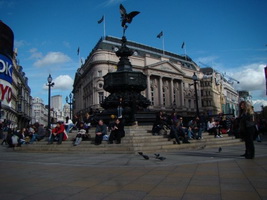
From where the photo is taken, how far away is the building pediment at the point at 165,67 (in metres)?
76.0

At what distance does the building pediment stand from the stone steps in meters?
61.9

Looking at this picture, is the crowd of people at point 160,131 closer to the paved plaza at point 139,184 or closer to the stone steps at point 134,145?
the stone steps at point 134,145

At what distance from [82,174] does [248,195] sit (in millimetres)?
3987

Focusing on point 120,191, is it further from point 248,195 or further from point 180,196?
point 248,195

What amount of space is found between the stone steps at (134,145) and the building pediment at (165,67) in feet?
203

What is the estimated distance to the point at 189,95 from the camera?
87.8m

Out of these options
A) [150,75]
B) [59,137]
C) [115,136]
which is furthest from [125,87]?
[150,75]

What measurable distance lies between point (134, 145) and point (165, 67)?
69.9 meters

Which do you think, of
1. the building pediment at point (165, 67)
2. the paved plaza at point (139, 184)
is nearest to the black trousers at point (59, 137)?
the paved plaza at point (139, 184)

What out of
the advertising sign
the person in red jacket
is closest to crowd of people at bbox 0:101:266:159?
the person in red jacket

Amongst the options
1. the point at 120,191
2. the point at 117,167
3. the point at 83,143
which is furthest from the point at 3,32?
the point at 120,191

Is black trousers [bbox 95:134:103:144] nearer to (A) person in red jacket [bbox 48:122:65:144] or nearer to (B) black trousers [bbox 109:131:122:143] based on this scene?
(B) black trousers [bbox 109:131:122:143]

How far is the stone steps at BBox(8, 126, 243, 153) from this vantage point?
1132cm

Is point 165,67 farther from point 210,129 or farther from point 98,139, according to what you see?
point 98,139
